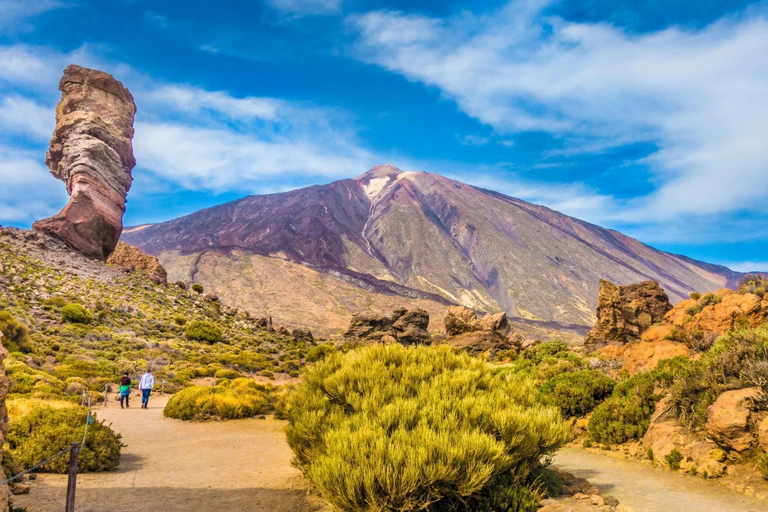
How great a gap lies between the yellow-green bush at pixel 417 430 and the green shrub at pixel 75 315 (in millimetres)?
32009

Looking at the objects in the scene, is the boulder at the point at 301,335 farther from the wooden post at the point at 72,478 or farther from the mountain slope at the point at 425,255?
the mountain slope at the point at 425,255

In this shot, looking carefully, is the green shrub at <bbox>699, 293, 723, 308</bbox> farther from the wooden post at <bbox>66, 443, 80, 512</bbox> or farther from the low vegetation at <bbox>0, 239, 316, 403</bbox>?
the low vegetation at <bbox>0, 239, 316, 403</bbox>

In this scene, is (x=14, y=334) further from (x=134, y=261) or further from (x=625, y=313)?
(x=625, y=313)

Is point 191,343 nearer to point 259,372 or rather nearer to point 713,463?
point 259,372

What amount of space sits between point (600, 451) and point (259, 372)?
2461cm

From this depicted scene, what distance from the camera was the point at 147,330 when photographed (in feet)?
114

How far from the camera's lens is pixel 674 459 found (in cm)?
774

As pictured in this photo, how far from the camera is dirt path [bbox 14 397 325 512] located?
6694mm

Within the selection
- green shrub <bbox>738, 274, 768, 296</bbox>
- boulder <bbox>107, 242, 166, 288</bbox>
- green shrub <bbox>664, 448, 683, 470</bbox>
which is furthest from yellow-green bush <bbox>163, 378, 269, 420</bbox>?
boulder <bbox>107, 242, 166, 288</bbox>

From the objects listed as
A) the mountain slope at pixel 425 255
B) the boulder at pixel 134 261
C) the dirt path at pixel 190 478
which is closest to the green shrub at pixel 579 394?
the dirt path at pixel 190 478

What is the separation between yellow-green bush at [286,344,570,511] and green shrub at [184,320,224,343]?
32584mm

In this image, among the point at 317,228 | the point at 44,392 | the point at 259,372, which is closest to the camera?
the point at 44,392

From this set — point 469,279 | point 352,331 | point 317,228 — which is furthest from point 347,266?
point 352,331

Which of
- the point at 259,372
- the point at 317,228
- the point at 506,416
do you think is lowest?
A: the point at 259,372
